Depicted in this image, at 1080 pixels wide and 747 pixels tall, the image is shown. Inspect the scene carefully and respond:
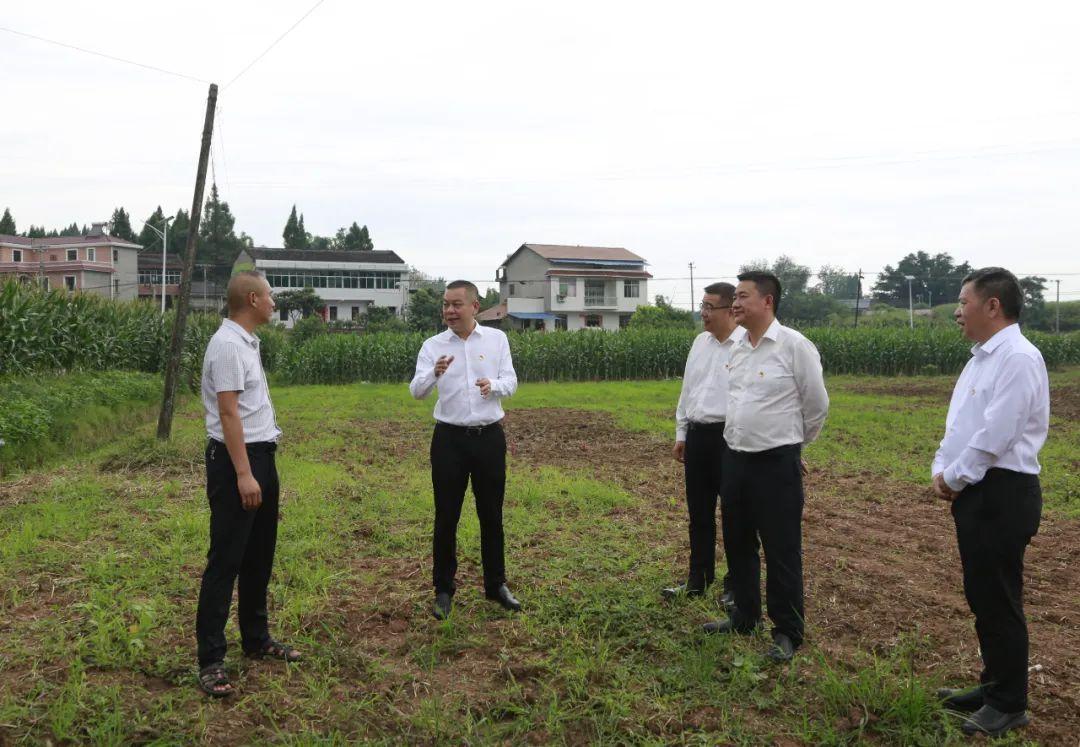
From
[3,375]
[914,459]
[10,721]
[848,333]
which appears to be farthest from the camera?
[848,333]

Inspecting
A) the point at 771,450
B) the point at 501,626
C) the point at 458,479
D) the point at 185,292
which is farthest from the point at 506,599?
the point at 185,292

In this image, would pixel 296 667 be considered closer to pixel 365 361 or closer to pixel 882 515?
pixel 882 515

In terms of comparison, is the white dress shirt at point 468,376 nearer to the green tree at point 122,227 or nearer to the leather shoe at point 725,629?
the leather shoe at point 725,629

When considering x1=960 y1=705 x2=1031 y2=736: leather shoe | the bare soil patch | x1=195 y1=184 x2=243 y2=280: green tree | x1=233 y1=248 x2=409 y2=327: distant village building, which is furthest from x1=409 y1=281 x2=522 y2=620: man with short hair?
x1=195 y1=184 x2=243 y2=280: green tree


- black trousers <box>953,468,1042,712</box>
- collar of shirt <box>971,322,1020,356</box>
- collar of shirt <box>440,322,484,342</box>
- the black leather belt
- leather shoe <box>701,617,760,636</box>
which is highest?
collar of shirt <box>440,322,484,342</box>

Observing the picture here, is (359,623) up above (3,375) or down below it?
below

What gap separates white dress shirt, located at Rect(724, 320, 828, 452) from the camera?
420cm

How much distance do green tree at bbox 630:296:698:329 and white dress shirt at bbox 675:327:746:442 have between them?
1400 inches

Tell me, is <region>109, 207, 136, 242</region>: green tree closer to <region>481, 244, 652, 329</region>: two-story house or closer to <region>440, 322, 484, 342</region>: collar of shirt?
<region>481, 244, 652, 329</region>: two-story house

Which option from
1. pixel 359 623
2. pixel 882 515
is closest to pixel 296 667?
pixel 359 623

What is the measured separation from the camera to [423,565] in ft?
18.8

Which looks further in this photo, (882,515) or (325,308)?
(325,308)

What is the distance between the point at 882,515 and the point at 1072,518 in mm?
1635

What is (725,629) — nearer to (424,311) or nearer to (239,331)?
(239,331)
